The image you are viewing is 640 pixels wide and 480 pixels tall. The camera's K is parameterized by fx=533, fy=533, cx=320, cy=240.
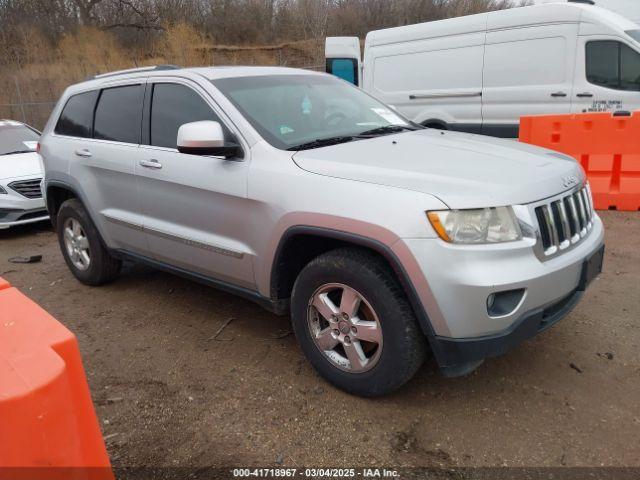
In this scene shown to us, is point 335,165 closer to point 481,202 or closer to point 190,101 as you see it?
point 481,202

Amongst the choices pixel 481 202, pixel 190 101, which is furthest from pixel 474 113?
pixel 481 202

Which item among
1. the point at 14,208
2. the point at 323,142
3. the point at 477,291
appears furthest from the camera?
the point at 14,208

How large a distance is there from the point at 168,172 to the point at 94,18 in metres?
36.7

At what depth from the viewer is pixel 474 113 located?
8484mm

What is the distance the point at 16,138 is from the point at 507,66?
7.60 m

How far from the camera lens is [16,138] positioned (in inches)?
326

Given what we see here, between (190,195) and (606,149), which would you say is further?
(606,149)

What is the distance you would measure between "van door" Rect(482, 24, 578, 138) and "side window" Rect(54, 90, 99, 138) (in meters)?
5.96

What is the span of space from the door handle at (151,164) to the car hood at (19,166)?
13.6ft

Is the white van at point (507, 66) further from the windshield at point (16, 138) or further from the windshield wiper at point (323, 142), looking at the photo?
the windshield at point (16, 138)

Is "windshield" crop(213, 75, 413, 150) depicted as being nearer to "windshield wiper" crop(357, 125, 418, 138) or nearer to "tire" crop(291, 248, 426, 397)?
"windshield wiper" crop(357, 125, 418, 138)

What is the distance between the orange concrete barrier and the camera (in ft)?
4.30

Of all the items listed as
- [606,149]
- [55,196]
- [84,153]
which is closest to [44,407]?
[84,153]

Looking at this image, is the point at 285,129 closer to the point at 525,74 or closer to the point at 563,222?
the point at 563,222
